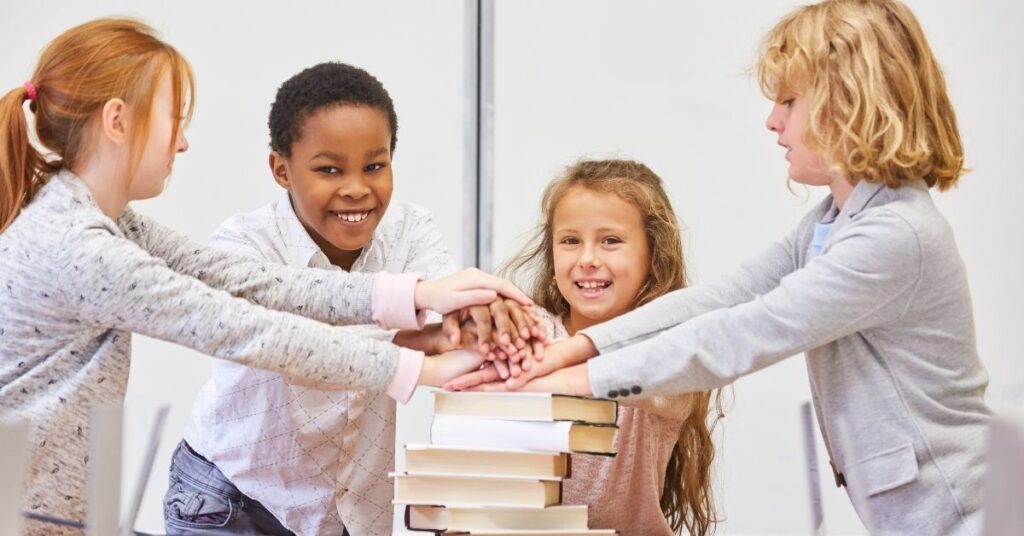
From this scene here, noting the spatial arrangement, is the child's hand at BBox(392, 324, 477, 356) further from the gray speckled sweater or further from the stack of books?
the stack of books

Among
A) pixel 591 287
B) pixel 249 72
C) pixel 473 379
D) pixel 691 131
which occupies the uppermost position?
pixel 249 72

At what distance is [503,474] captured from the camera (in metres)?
1.41

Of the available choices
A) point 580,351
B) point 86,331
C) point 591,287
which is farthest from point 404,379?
point 591,287

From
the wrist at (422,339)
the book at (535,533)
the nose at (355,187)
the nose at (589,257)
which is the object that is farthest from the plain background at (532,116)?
the book at (535,533)

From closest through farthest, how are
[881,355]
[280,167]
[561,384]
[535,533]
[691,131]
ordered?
1. [535,533]
2. [881,355]
3. [561,384]
4. [280,167]
5. [691,131]

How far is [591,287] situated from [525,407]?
0.69 meters

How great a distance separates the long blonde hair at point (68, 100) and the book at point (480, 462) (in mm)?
558

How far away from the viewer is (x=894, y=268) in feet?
4.81

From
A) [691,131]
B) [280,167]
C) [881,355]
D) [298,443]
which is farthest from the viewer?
[691,131]

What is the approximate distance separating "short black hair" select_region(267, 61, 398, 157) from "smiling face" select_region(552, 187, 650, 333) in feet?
1.19

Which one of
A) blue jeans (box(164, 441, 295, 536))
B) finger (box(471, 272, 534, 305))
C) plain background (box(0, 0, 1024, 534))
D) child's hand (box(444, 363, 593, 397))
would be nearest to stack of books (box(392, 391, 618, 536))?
child's hand (box(444, 363, 593, 397))

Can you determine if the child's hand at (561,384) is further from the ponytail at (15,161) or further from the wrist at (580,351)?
the ponytail at (15,161)

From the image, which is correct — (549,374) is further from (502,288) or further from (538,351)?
(502,288)

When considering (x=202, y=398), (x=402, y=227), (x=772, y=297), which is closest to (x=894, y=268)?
(x=772, y=297)
